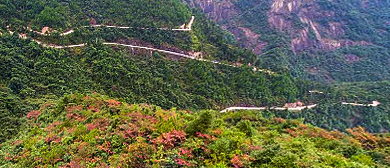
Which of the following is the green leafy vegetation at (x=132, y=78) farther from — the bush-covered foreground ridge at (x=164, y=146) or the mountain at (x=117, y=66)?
the bush-covered foreground ridge at (x=164, y=146)

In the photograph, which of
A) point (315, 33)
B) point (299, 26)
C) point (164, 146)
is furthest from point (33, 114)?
point (315, 33)

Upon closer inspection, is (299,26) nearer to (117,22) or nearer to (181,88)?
(181,88)

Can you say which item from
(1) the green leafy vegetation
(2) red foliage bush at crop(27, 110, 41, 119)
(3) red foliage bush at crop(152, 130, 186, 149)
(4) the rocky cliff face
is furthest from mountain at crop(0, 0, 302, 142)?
(4) the rocky cliff face

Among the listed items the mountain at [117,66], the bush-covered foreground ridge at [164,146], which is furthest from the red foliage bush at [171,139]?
the mountain at [117,66]

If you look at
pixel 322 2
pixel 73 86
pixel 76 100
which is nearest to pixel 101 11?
pixel 73 86

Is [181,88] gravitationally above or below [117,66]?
below
